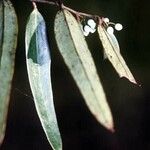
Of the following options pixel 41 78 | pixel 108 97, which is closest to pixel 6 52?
pixel 41 78

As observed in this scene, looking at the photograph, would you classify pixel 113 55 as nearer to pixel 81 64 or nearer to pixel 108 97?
pixel 81 64

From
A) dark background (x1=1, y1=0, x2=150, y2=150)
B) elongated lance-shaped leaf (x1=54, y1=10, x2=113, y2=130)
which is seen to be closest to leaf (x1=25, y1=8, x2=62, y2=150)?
elongated lance-shaped leaf (x1=54, y1=10, x2=113, y2=130)

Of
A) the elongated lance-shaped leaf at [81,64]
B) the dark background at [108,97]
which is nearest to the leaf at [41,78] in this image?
the elongated lance-shaped leaf at [81,64]

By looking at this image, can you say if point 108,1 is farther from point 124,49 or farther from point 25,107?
point 25,107

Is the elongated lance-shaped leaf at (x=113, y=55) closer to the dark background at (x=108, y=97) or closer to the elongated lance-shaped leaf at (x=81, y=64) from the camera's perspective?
the elongated lance-shaped leaf at (x=81, y=64)

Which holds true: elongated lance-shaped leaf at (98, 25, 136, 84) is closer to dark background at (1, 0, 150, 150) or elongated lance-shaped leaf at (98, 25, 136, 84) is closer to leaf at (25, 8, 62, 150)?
leaf at (25, 8, 62, 150)

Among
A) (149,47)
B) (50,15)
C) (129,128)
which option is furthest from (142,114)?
(50,15)
